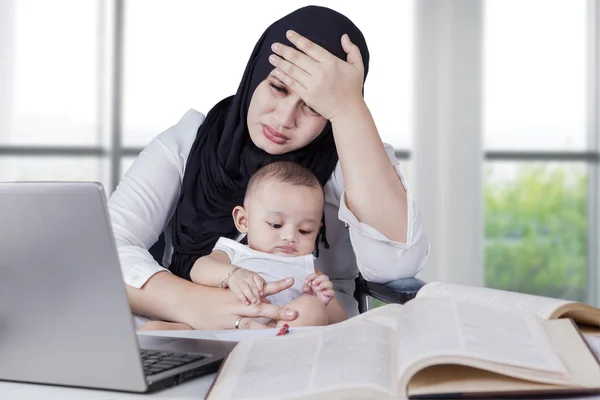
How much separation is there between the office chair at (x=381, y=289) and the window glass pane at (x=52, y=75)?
7.32ft

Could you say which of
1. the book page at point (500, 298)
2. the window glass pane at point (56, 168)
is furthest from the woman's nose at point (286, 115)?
the window glass pane at point (56, 168)

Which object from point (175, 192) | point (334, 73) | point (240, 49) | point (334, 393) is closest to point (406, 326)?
point (334, 393)

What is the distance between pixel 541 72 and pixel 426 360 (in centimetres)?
374

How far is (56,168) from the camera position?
399cm

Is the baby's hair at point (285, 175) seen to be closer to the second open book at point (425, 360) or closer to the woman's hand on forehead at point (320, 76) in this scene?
the woman's hand on forehead at point (320, 76)

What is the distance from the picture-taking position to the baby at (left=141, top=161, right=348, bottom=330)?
1.56m

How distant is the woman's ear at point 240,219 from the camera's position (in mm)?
1788

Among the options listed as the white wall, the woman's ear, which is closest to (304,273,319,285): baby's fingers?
the woman's ear

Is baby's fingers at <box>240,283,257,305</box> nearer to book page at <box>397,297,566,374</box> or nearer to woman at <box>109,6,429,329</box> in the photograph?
woman at <box>109,6,429,329</box>

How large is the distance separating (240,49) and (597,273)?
7.77ft

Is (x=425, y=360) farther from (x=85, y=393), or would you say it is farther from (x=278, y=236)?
(x=278, y=236)

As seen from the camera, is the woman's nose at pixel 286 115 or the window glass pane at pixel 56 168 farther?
the window glass pane at pixel 56 168

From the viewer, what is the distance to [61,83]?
13.0ft

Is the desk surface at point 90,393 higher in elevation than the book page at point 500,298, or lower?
lower
